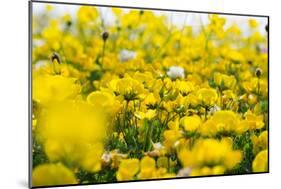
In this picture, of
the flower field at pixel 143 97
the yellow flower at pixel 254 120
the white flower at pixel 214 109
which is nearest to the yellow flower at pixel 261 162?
the flower field at pixel 143 97

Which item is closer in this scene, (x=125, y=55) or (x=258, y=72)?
(x=125, y=55)

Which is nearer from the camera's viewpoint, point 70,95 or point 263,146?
point 70,95

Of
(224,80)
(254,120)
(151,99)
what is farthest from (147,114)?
(254,120)

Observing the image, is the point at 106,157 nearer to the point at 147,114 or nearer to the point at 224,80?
the point at 147,114

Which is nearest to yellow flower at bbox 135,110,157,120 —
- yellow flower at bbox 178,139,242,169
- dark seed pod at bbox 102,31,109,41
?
yellow flower at bbox 178,139,242,169
